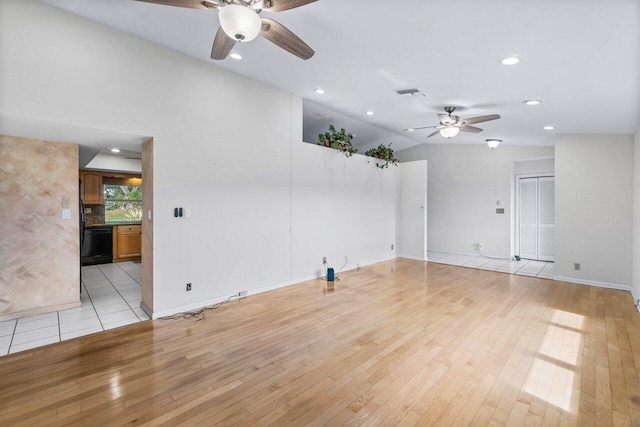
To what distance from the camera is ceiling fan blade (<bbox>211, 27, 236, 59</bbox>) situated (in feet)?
7.95

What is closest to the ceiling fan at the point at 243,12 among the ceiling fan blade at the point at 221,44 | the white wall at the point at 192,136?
the ceiling fan blade at the point at 221,44

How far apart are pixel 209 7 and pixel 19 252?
3.65m

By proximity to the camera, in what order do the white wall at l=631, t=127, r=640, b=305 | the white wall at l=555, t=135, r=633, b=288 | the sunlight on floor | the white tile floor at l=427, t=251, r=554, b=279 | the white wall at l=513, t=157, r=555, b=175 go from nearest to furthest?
the sunlight on floor < the white wall at l=631, t=127, r=640, b=305 < the white wall at l=555, t=135, r=633, b=288 < the white tile floor at l=427, t=251, r=554, b=279 < the white wall at l=513, t=157, r=555, b=175

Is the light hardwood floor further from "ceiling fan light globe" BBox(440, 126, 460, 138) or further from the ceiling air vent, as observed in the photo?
the ceiling air vent

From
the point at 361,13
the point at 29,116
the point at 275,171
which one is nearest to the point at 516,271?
the point at 275,171

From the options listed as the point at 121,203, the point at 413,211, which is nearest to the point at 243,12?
the point at 413,211

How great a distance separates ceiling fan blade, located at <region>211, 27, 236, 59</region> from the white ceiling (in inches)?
18.5

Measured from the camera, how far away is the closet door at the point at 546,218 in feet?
23.2

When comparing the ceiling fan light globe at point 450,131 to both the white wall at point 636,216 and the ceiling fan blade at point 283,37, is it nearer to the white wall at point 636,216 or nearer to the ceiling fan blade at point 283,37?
the white wall at point 636,216

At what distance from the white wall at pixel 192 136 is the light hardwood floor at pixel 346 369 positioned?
744mm

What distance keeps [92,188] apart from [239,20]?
694 cm

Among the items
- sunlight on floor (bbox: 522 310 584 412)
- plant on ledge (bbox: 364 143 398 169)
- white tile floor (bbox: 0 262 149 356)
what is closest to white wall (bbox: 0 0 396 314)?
white tile floor (bbox: 0 262 149 356)

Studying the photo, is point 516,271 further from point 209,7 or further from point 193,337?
point 209,7

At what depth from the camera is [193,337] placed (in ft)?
10.1
